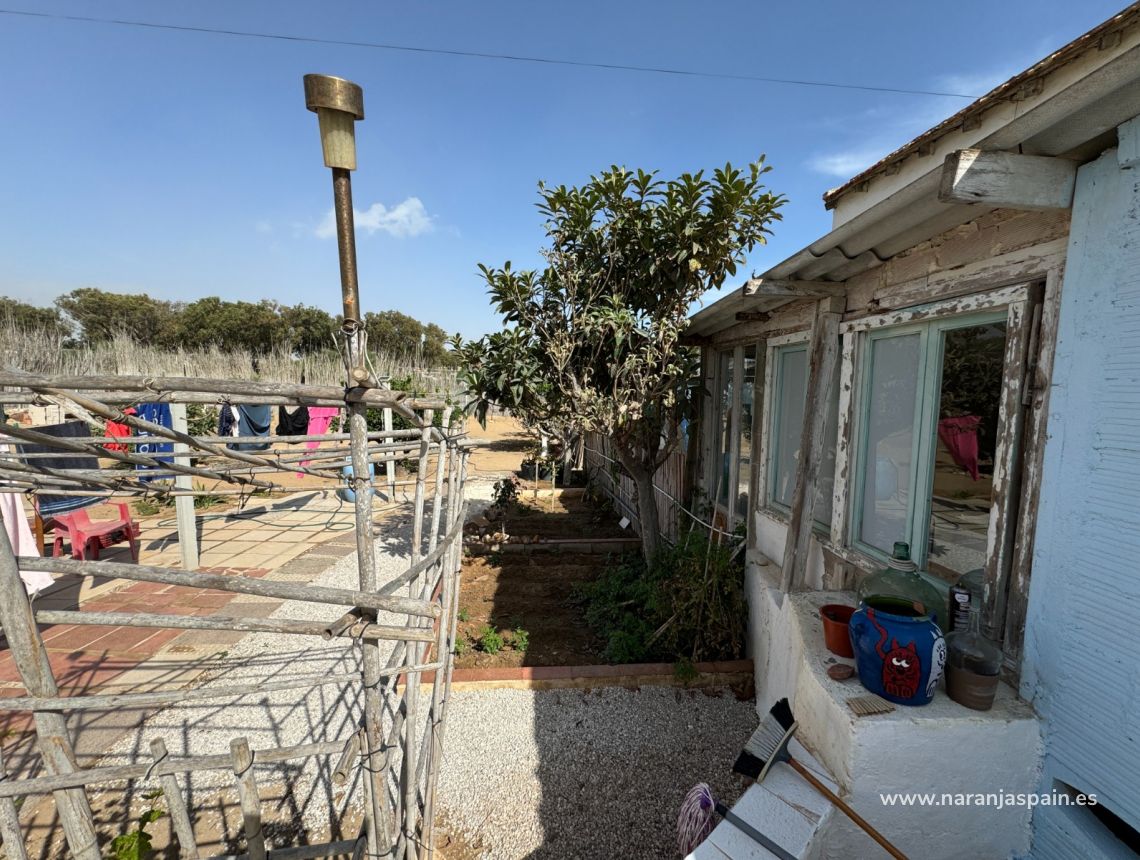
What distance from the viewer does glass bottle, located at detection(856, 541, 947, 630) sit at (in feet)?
7.74

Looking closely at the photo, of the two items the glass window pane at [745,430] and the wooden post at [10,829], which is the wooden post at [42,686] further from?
the glass window pane at [745,430]

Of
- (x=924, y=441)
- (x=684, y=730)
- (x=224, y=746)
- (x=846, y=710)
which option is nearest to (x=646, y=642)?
(x=684, y=730)

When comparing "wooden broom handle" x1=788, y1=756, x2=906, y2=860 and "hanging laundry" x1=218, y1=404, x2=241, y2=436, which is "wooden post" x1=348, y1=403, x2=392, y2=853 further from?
"hanging laundry" x1=218, y1=404, x2=241, y2=436

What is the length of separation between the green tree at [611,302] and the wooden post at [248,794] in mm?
3462

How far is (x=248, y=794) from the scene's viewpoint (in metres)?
1.76

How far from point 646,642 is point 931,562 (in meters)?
2.45

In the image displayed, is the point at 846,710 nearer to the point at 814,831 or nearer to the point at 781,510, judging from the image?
the point at 814,831

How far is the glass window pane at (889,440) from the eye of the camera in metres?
2.85

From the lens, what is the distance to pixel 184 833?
179 cm

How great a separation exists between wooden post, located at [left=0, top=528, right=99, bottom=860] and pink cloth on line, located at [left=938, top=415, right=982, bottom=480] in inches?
150

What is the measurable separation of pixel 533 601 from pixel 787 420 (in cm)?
348

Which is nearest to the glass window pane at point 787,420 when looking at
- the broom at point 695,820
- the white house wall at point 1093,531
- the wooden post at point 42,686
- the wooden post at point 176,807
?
the white house wall at point 1093,531

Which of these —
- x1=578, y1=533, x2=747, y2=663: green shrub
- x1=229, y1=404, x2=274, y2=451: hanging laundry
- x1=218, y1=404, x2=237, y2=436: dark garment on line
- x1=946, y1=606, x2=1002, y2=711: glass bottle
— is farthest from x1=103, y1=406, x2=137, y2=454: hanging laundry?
x1=578, y1=533, x2=747, y2=663: green shrub

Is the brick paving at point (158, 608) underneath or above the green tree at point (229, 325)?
underneath
